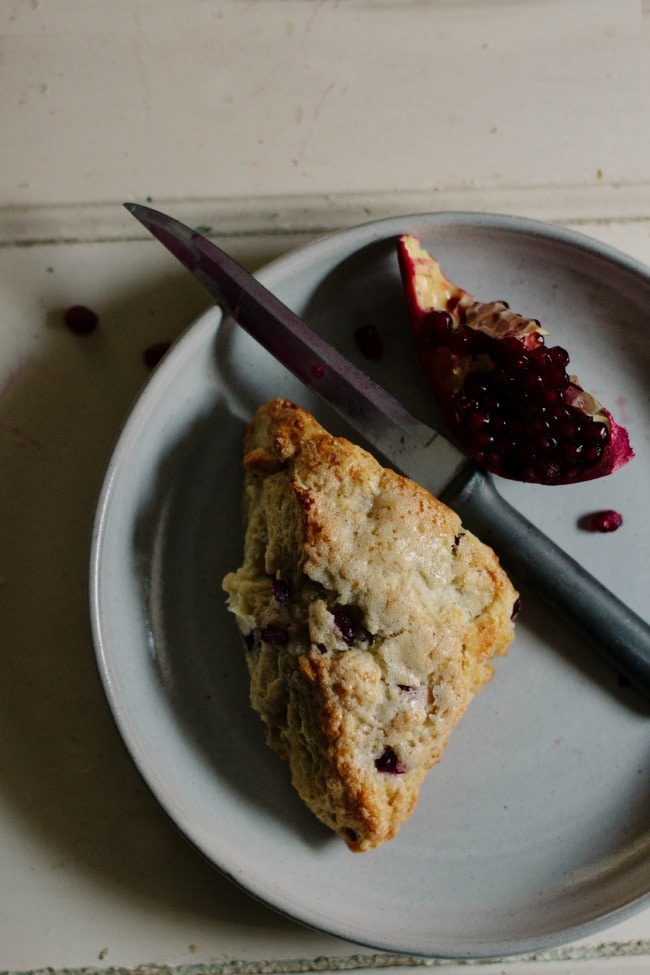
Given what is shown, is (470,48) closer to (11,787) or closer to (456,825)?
(456,825)

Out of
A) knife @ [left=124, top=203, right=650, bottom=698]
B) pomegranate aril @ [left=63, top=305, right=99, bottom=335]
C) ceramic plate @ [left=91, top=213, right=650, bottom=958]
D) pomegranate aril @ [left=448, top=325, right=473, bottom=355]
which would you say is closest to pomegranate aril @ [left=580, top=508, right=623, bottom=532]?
ceramic plate @ [left=91, top=213, right=650, bottom=958]

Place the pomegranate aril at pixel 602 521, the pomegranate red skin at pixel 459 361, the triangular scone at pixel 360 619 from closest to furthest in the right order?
the triangular scone at pixel 360 619
the pomegranate red skin at pixel 459 361
the pomegranate aril at pixel 602 521

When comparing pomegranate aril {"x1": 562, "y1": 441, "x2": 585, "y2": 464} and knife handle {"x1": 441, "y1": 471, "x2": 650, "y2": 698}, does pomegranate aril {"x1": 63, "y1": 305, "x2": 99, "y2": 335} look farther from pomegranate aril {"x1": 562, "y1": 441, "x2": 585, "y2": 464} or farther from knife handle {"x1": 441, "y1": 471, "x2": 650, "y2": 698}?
pomegranate aril {"x1": 562, "y1": 441, "x2": 585, "y2": 464}

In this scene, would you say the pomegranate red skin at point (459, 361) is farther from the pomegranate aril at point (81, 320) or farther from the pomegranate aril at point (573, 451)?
the pomegranate aril at point (81, 320)

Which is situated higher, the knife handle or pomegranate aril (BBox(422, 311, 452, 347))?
pomegranate aril (BBox(422, 311, 452, 347))

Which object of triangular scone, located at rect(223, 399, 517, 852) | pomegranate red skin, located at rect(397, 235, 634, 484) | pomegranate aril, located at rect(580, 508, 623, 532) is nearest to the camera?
triangular scone, located at rect(223, 399, 517, 852)

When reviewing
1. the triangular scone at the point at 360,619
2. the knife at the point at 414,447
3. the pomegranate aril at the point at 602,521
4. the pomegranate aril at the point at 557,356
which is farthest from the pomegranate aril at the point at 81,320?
the pomegranate aril at the point at 602,521

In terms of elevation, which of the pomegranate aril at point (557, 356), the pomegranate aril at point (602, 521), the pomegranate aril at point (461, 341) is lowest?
the pomegranate aril at point (602, 521)

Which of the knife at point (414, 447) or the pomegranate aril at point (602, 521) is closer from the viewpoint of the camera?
the knife at point (414, 447)

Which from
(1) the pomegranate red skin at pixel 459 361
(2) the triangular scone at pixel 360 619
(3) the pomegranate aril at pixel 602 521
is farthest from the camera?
(3) the pomegranate aril at pixel 602 521
